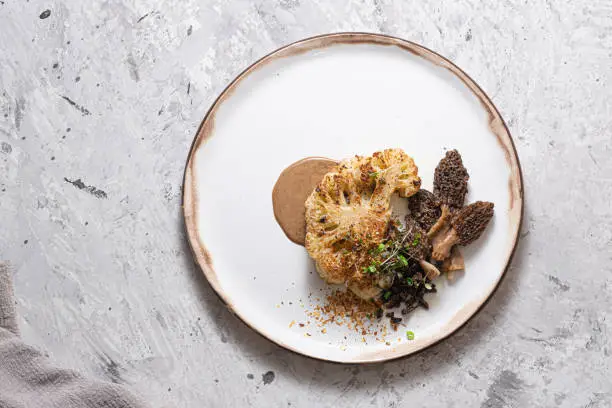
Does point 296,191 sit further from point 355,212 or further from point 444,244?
point 444,244

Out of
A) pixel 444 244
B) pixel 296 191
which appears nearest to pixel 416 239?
pixel 444 244

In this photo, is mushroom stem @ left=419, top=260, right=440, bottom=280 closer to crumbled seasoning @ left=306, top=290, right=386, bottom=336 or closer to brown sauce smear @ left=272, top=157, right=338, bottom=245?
crumbled seasoning @ left=306, top=290, right=386, bottom=336

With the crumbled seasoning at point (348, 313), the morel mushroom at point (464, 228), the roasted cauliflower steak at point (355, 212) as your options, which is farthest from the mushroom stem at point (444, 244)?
the crumbled seasoning at point (348, 313)

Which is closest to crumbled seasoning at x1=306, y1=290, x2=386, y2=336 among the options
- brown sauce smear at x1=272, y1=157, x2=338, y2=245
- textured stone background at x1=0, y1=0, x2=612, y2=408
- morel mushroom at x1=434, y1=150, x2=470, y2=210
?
textured stone background at x1=0, y1=0, x2=612, y2=408

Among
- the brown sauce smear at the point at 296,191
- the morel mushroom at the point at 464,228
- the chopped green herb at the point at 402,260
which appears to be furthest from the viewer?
the brown sauce smear at the point at 296,191

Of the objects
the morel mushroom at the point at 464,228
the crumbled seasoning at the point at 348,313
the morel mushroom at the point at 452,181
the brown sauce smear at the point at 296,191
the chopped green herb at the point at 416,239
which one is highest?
the morel mushroom at the point at 452,181

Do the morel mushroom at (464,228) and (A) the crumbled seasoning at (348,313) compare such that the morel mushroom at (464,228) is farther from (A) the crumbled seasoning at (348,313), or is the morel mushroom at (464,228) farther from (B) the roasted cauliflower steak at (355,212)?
(A) the crumbled seasoning at (348,313)
